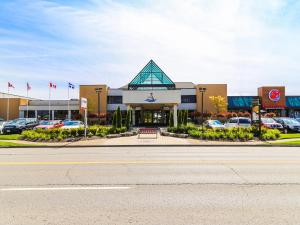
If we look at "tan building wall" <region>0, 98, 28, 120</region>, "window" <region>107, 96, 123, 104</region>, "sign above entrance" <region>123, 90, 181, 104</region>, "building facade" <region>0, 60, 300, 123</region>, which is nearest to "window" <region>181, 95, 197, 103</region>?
"building facade" <region>0, 60, 300, 123</region>

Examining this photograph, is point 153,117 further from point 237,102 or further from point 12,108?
point 12,108

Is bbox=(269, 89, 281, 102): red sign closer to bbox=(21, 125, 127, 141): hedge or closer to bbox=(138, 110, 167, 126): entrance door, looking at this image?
bbox=(138, 110, 167, 126): entrance door

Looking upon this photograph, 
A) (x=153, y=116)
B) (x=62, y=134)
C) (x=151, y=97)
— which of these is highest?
(x=151, y=97)

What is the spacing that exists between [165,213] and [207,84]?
67453mm

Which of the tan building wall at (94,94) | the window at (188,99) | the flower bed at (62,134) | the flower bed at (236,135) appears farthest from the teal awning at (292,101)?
the flower bed at (62,134)

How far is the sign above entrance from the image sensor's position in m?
48.0

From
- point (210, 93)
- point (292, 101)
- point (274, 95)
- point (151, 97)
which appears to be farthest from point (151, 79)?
point (292, 101)

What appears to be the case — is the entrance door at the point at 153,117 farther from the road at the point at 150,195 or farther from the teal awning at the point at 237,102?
the road at the point at 150,195

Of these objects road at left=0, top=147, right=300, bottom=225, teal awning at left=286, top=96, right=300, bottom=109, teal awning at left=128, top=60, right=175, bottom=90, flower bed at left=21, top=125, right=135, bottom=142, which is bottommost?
road at left=0, top=147, right=300, bottom=225

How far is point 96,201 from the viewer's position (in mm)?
6750

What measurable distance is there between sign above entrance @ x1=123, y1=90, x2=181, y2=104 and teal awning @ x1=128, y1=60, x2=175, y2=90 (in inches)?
154

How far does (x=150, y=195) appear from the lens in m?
7.25

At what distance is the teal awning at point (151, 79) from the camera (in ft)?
170

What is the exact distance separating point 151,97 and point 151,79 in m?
5.19
